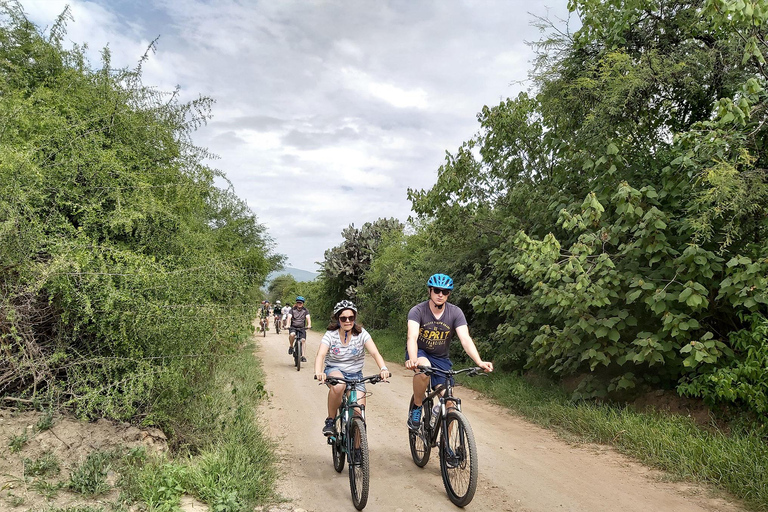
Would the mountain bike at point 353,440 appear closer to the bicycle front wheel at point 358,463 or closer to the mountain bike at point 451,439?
the bicycle front wheel at point 358,463

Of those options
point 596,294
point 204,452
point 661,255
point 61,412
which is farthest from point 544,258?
point 61,412

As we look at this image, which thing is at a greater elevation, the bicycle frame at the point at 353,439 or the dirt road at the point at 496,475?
the bicycle frame at the point at 353,439

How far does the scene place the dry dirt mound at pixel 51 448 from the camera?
4090mm

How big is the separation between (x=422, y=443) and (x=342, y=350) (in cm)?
140

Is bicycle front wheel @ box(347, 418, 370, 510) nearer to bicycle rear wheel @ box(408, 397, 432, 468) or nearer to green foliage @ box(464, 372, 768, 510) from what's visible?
bicycle rear wheel @ box(408, 397, 432, 468)

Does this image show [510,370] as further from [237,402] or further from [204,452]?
[204,452]

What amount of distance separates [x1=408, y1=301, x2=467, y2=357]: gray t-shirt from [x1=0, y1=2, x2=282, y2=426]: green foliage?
201 centimetres

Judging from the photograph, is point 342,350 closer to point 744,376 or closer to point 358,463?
point 358,463

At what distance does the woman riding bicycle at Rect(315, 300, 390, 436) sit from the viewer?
5441mm

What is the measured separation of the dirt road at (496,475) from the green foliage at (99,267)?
175cm

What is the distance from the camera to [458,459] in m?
4.80

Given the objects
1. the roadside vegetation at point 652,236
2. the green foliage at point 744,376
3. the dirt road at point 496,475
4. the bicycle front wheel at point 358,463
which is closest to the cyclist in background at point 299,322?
the roadside vegetation at point 652,236

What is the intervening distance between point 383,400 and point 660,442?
490 centimetres

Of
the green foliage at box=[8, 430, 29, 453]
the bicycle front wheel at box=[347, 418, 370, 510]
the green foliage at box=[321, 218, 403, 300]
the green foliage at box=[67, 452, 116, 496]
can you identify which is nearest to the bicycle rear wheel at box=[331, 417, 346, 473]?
the bicycle front wheel at box=[347, 418, 370, 510]
